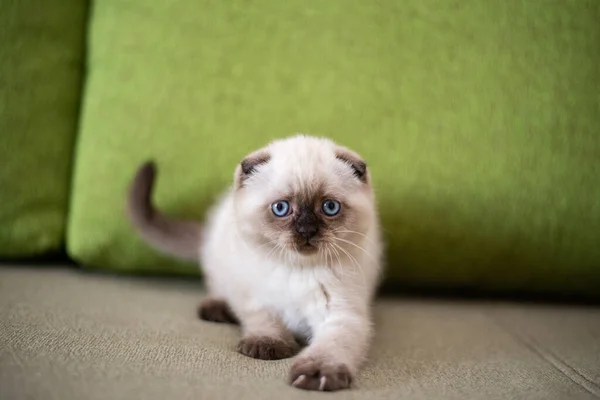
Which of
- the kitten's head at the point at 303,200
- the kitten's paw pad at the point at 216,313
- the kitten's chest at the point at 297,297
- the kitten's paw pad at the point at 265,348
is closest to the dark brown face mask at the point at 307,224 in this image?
the kitten's head at the point at 303,200

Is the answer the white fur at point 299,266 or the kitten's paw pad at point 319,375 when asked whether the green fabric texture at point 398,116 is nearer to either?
the white fur at point 299,266

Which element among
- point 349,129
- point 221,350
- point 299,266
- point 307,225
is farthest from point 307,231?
point 349,129

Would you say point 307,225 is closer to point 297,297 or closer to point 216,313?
point 297,297

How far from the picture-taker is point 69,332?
4.43ft

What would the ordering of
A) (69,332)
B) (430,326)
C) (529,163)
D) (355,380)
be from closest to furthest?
(355,380) < (69,332) < (430,326) < (529,163)

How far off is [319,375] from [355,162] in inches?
23.4

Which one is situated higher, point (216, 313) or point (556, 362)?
point (556, 362)

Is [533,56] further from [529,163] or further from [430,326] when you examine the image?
[430,326]

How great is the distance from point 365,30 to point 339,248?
34.7 inches

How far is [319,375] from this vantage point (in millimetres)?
1168

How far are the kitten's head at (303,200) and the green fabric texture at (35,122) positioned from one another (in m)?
0.85

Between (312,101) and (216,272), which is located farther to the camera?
(312,101)

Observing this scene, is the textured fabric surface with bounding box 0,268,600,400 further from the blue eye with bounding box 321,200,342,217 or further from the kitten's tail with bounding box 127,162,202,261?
the blue eye with bounding box 321,200,342,217

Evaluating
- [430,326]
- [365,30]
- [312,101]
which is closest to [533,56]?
[365,30]
